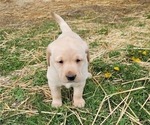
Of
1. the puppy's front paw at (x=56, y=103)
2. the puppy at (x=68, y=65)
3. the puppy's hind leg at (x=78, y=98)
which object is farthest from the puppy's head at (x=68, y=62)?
the puppy's front paw at (x=56, y=103)

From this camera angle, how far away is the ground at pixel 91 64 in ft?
12.6

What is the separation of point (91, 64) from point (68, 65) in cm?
135

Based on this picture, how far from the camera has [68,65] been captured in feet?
11.4

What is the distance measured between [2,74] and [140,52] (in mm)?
1836

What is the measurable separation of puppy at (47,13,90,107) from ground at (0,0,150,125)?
0.19 m

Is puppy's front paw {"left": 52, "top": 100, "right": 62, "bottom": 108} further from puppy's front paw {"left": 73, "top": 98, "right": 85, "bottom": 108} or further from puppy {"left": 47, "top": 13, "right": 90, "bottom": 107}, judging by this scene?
puppy's front paw {"left": 73, "top": 98, "right": 85, "bottom": 108}

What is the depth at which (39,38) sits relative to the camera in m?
5.94

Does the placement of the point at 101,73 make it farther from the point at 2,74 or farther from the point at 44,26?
the point at 44,26

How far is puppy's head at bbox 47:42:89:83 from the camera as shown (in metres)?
3.45

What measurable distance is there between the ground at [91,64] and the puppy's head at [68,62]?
1.63 feet

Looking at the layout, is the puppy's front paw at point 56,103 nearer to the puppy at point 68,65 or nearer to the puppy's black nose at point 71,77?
the puppy at point 68,65

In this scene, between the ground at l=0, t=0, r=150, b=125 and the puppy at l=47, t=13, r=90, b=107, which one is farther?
the ground at l=0, t=0, r=150, b=125

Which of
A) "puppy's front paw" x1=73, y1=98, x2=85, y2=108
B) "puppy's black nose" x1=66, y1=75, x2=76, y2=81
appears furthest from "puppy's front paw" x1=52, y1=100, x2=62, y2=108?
"puppy's black nose" x1=66, y1=75, x2=76, y2=81

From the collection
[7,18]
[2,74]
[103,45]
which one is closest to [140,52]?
[103,45]
